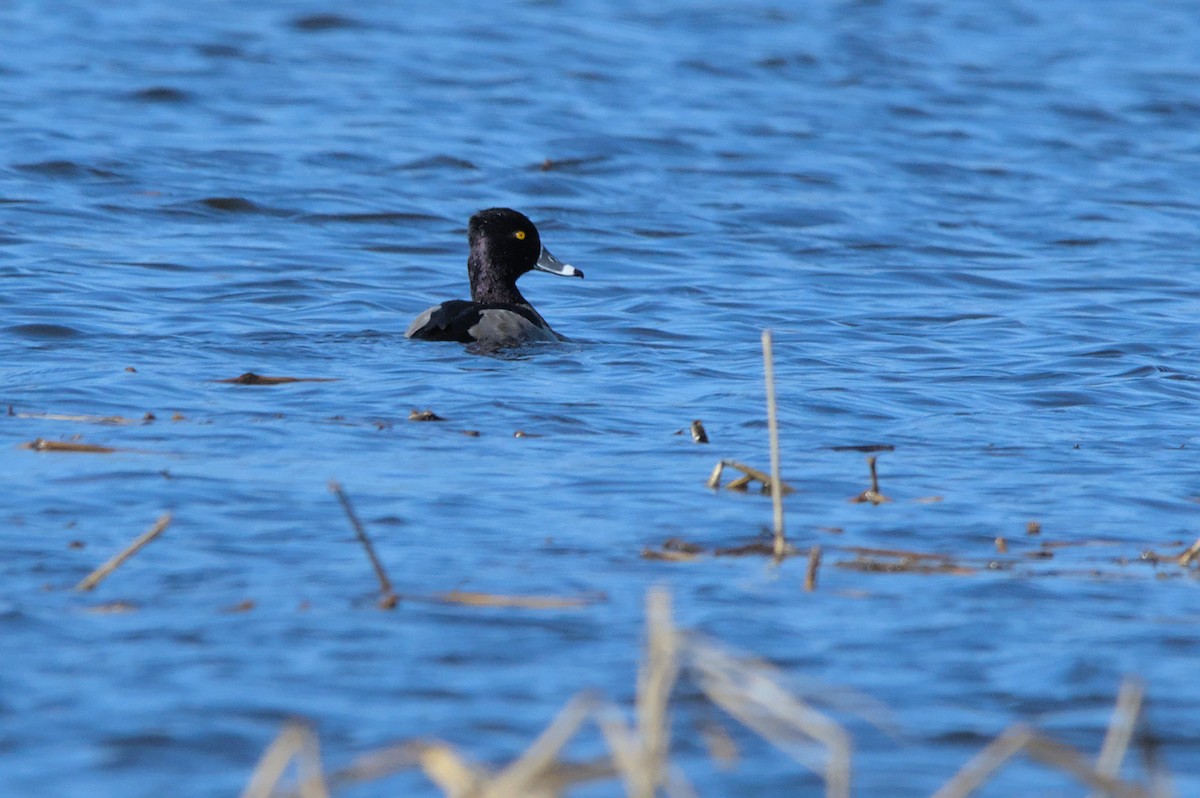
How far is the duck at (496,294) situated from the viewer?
10.9 metres

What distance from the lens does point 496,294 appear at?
40.4 ft

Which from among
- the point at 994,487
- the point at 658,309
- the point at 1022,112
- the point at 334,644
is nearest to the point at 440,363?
the point at 658,309

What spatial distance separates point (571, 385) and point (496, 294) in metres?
2.78

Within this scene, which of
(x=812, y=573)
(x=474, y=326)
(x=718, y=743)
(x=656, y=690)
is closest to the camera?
(x=656, y=690)

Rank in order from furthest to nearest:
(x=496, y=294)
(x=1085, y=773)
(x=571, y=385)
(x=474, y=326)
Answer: (x=496, y=294), (x=474, y=326), (x=571, y=385), (x=1085, y=773)

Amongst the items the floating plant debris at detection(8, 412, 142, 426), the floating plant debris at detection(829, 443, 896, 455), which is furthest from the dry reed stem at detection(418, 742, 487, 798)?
the floating plant debris at detection(829, 443, 896, 455)

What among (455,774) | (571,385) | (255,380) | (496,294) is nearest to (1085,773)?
(455,774)

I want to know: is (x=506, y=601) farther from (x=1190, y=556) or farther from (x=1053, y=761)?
(x=1190, y=556)

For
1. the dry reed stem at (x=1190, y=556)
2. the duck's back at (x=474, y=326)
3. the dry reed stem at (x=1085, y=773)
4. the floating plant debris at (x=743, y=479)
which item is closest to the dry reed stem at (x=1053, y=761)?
the dry reed stem at (x=1085, y=773)

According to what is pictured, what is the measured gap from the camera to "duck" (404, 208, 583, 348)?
35.7 feet

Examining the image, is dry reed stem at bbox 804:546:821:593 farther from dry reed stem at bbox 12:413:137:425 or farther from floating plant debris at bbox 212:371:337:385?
floating plant debris at bbox 212:371:337:385

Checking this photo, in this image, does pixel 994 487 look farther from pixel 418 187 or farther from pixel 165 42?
pixel 165 42

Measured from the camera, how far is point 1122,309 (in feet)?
43.4

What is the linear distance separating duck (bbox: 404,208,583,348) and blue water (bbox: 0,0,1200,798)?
0.59 feet
